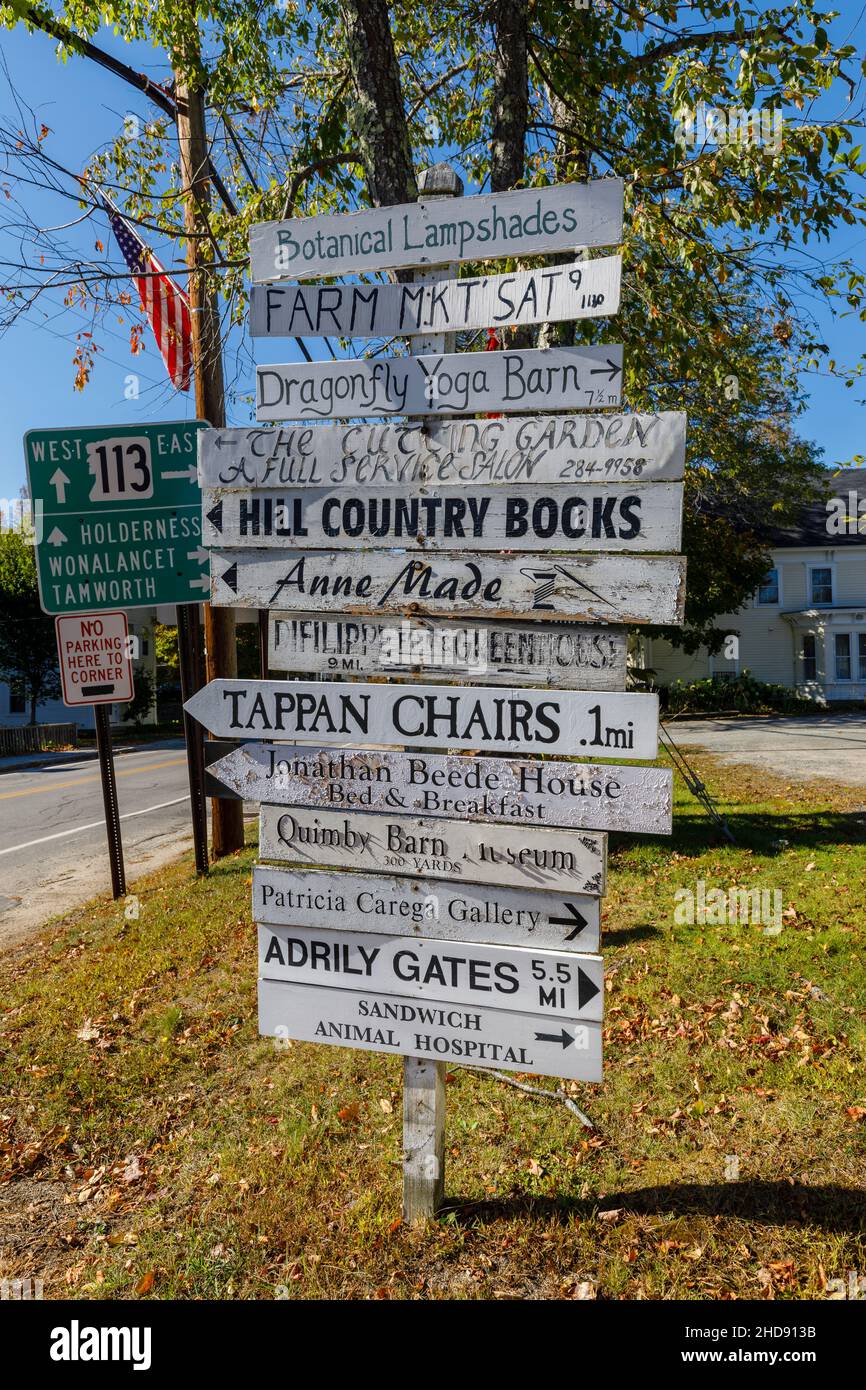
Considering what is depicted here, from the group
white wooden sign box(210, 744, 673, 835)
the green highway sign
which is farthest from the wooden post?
the green highway sign

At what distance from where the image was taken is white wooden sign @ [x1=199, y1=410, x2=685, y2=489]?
2.66 meters

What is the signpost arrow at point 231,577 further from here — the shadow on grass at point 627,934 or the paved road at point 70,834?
the paved road at point 70,834

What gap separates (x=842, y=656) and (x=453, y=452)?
113ft

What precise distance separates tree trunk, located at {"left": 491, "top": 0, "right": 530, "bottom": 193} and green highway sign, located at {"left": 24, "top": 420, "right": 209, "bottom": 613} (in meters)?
3.55

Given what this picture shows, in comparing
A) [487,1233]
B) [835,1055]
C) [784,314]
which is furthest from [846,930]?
[784,314]

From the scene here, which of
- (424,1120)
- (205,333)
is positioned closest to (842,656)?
(205,333)

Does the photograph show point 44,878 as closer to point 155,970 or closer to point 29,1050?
point 155,970

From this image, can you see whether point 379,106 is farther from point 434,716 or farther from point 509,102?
point 434,716

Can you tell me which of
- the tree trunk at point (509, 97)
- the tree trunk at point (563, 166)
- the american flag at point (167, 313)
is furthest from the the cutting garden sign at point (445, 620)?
the american flag at point (167, 313)

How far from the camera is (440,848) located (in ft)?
9.51

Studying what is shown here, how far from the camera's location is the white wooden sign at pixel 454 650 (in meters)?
2.75

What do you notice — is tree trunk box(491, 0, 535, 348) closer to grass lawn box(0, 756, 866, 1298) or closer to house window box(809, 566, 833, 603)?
grass lawn box(0, 756, 866, 1298)

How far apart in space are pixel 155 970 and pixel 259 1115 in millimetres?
2240
